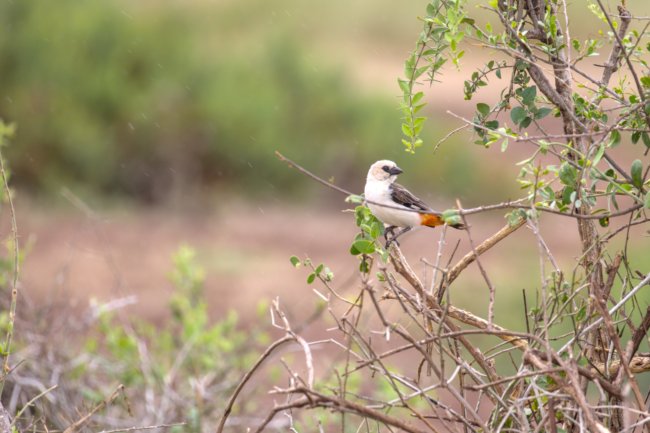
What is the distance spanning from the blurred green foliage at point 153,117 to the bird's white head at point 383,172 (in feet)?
33.4

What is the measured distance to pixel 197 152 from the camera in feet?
47.1

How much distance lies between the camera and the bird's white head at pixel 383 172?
330 centimetres

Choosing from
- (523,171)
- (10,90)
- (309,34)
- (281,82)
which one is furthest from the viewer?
(309,34)

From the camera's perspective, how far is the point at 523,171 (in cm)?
219

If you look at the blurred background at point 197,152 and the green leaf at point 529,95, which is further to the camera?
the blurred background at point 197,152

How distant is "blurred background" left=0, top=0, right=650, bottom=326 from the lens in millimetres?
12227

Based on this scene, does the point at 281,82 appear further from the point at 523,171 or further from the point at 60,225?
the point at 523,171

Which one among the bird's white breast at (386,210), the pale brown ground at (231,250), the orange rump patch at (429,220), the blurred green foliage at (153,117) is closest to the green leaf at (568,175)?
the bird's white breast at (386,210)

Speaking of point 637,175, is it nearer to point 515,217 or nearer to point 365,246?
point 515,217

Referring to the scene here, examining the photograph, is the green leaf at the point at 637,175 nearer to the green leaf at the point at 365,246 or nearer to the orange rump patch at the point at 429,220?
the green leaf at the point at 365,246

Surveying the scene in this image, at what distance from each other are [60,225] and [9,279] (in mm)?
7979

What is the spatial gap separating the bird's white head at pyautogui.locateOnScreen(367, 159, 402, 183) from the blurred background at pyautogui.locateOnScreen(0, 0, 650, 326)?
758 cm

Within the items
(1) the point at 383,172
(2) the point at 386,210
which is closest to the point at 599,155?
(2) the point at 386,210

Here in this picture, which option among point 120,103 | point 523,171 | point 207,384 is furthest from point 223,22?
point 523,171
